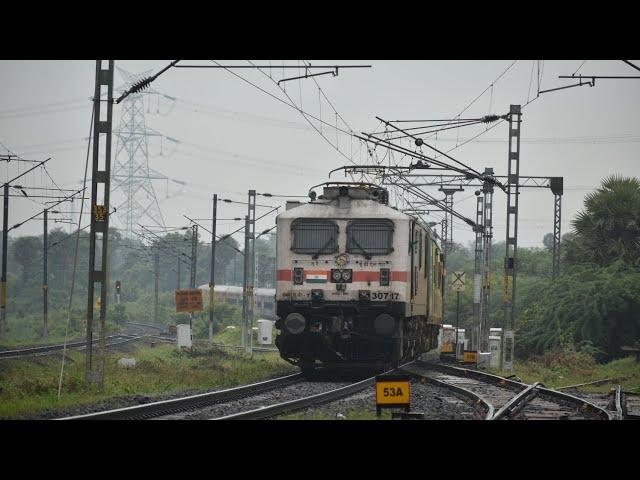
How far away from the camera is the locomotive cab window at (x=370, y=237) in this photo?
929 inches

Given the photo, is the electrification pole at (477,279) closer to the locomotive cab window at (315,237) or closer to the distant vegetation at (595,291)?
the distant vegetation at (595,291)

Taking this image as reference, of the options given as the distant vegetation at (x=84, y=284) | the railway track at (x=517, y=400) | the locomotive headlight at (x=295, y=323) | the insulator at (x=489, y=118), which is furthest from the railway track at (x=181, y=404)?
the distant vegetation at (x=84, y=284)

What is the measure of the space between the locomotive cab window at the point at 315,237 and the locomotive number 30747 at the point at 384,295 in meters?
1.30

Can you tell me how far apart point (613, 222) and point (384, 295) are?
2074 cm

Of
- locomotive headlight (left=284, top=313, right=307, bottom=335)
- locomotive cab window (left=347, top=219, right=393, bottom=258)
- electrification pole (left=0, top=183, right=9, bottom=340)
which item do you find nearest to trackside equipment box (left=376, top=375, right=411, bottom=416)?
locomotive headlight (left=284, top=313, right=307, bottom=335)

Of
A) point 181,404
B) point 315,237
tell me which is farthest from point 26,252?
point 181,404

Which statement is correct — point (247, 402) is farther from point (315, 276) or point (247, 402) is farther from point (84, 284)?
point (84, 284)

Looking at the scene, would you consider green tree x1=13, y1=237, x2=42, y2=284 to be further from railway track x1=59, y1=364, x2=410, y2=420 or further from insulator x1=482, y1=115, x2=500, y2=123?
railway track x1=59, y1=364, x2=410, y2=420

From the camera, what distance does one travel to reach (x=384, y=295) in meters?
23.5

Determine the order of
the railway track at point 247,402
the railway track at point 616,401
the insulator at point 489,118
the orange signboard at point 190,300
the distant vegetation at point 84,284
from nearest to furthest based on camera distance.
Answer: the railway track at point 247,402 → the railway track at point 616,401 → the insulator at point 489,118 → the orange signboard at point 190,300 → the distant vegetation at point 84,284
